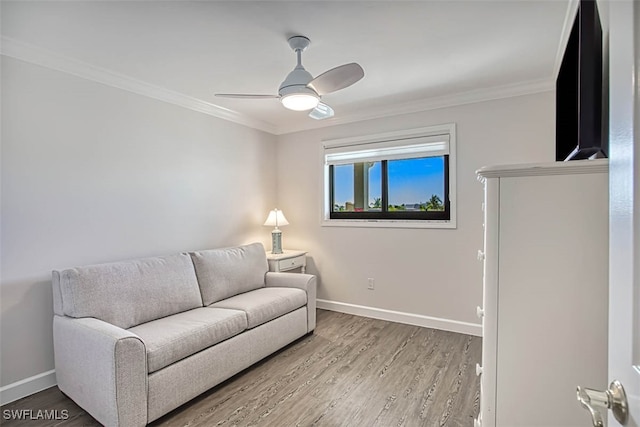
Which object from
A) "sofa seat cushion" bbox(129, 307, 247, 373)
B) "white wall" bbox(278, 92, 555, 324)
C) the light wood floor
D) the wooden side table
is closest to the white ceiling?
"white wall" bbox(278, 92, 555, 324)

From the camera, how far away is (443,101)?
3395 millimetres

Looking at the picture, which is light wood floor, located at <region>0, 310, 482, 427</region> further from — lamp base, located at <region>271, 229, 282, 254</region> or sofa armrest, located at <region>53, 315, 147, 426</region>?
lamp base, located at <region>271, 229, 282, 254</region>

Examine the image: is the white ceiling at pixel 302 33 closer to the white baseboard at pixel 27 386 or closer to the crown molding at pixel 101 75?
the crown molding at pixel 101 75

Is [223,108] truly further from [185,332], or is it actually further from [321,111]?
[185,332]

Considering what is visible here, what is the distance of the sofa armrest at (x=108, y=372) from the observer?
1.82 m

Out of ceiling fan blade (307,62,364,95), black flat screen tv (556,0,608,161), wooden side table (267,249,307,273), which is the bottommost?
wooden side table (267,249,307,273)

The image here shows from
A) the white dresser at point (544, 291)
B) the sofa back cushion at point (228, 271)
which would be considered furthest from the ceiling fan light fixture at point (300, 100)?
the sofa back cushion at point (228, 271)

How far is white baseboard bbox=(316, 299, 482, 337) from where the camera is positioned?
3348 mm

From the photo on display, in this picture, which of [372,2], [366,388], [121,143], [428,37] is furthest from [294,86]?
[366,388]

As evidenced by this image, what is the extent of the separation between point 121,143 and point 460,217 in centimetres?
318

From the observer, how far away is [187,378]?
215 centimetres

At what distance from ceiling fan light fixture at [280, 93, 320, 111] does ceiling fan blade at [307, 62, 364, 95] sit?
0.05m

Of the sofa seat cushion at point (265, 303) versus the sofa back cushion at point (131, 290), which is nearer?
the sofa back cushion at point (131, 290)

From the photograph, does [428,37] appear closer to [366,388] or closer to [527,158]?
[527,158]
